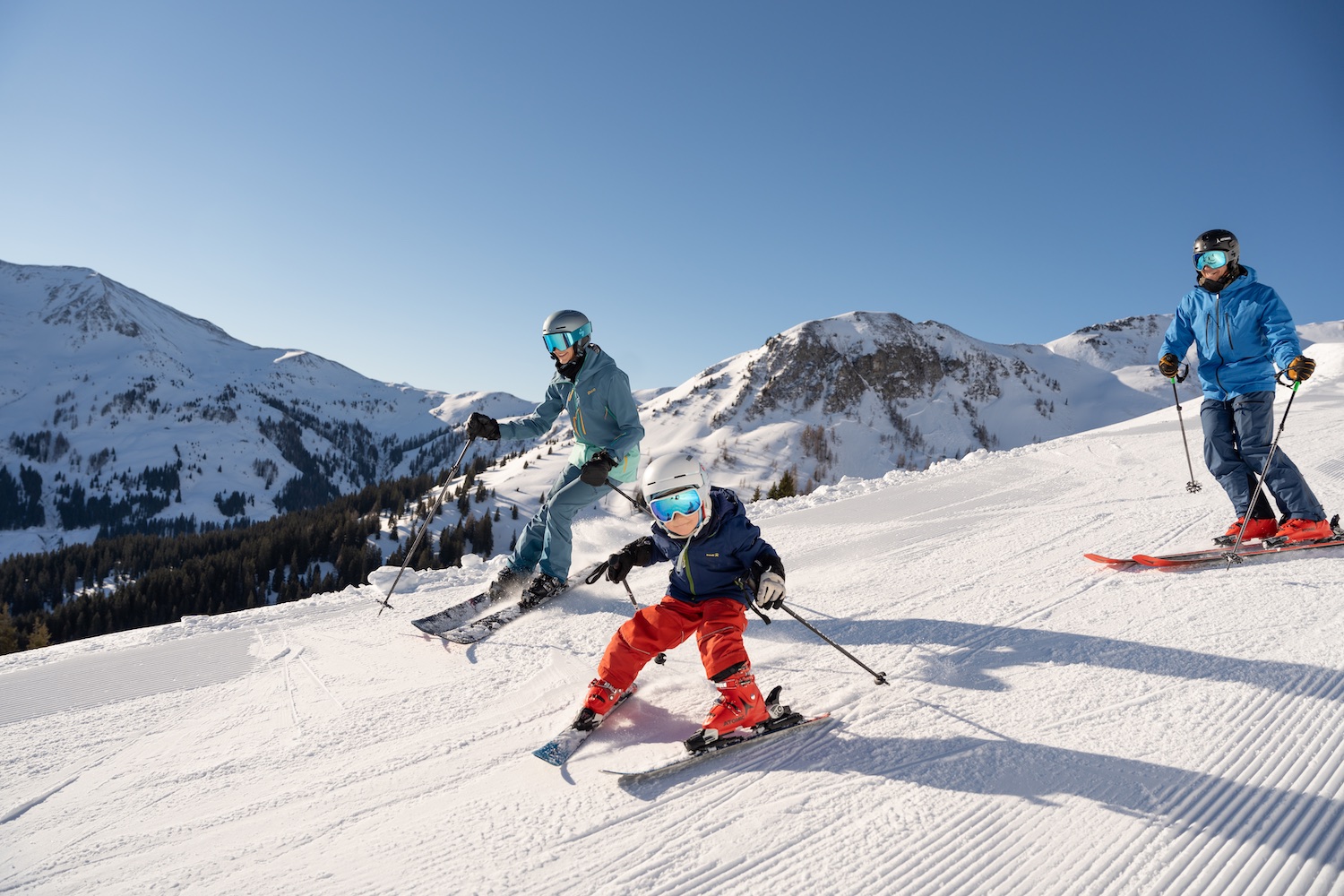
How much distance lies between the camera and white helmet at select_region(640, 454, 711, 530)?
11.4ft

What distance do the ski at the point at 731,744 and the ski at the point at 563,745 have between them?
0.23 metres

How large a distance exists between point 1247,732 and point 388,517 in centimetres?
9528

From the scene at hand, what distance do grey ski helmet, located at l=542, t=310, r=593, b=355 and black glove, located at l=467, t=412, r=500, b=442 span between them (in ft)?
2.90

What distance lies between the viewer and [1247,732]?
273cm

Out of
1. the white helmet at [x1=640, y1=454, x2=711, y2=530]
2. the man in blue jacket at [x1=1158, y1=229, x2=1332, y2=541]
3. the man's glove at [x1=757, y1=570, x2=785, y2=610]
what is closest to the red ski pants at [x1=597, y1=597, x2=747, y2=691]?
the man's glove at [x1=757, y1=570, x2=785, y2=610]

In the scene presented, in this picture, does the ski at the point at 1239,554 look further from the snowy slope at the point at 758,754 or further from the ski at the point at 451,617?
the ski at the point at 451,617

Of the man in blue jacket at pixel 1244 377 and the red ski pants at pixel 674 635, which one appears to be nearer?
the red ski pants at pixel 674 635

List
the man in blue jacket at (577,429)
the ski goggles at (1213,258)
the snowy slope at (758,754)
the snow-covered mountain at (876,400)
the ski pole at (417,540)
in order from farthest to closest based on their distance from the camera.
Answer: the snow-covered mountain at (876,400) < the ski pole at (417,540) < the man in blue jacket at (577,429) < the ski goggles at (1213,258) < the snowy slope at (758,754)

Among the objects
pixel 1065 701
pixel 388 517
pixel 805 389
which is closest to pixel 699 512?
pixel 1065 701

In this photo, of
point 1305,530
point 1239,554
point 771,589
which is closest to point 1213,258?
point 1305,530

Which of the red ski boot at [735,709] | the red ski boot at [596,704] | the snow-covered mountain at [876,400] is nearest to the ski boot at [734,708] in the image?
the red ski boot at [735,709]

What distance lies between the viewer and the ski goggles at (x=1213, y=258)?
5.07m

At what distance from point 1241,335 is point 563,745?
6.18 metres

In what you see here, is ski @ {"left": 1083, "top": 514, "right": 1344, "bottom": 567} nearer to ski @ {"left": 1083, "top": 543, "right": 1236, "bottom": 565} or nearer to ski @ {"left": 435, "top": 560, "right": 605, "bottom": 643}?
ski @ {"left": 1083, "top": 543, "right": 1236, "bottom": 565}
